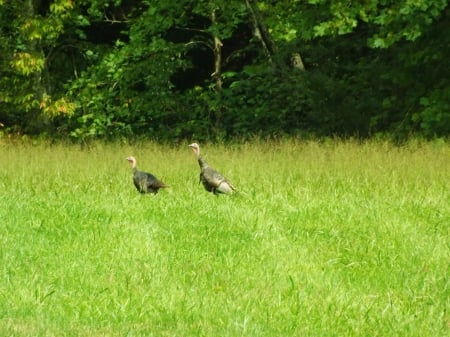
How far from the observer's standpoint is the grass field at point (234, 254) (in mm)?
7496

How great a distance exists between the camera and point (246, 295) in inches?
321

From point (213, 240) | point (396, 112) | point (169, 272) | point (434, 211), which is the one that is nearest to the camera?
point (169, 272)

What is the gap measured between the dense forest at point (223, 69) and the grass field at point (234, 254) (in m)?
6.58

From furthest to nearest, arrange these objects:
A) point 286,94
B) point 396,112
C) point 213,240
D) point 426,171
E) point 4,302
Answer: point 286,94 < point 396,112 < point 426,171 < point 213,240 < point 4,302

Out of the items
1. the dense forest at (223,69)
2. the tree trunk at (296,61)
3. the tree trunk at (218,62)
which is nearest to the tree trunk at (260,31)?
the dense forest at (223,69)

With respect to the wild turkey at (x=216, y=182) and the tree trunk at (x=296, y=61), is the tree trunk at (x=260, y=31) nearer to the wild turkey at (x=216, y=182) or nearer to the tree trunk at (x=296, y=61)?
the tree trunk at (x=296, y=61)

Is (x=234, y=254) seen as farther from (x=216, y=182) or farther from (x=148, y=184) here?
(x=148, y=184)

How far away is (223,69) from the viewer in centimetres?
2912

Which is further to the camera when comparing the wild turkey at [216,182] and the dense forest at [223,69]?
the dense forest at [223,69]

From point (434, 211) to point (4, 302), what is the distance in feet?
19.0

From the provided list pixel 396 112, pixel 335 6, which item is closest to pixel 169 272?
pixel 335 6

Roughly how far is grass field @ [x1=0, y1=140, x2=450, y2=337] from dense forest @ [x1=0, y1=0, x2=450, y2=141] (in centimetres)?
658

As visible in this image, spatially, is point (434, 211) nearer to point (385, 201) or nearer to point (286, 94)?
point (385, 201)

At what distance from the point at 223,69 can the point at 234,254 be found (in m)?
20.0
